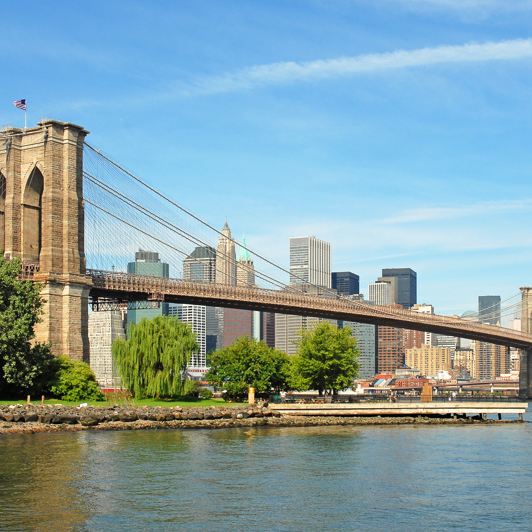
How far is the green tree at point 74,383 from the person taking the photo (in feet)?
166

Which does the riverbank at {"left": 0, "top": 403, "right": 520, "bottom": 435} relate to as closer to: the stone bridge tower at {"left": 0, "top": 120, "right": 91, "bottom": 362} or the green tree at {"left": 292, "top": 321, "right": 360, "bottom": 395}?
the green tree at {"left": 292, "top": 321, "right": 360, "bottom": 395}

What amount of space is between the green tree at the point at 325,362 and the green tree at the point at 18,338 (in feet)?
65.8

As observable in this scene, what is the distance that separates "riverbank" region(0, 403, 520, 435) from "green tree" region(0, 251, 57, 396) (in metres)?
4.05

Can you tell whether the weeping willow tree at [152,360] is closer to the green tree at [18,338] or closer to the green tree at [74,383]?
the green tree at [74,383]

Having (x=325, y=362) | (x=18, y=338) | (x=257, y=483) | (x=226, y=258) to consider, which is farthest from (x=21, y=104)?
(x=226, y=258)

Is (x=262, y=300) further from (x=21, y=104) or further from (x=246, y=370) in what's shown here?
(x=21, y=104)

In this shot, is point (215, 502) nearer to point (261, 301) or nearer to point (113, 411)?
point (113, 411)

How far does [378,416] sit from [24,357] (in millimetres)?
23939

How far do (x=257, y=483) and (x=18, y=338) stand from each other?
2496 centimetres

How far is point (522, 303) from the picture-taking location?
126688mm

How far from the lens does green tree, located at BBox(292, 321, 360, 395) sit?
200 feet

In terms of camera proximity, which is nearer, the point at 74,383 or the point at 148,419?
the point at 148,419

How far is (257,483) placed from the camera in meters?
27.6

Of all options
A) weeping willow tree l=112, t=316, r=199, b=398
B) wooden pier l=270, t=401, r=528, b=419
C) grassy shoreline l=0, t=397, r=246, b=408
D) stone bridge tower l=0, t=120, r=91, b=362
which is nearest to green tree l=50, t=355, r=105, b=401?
grassy shoreline l=0, t=397, r=246, b=408
